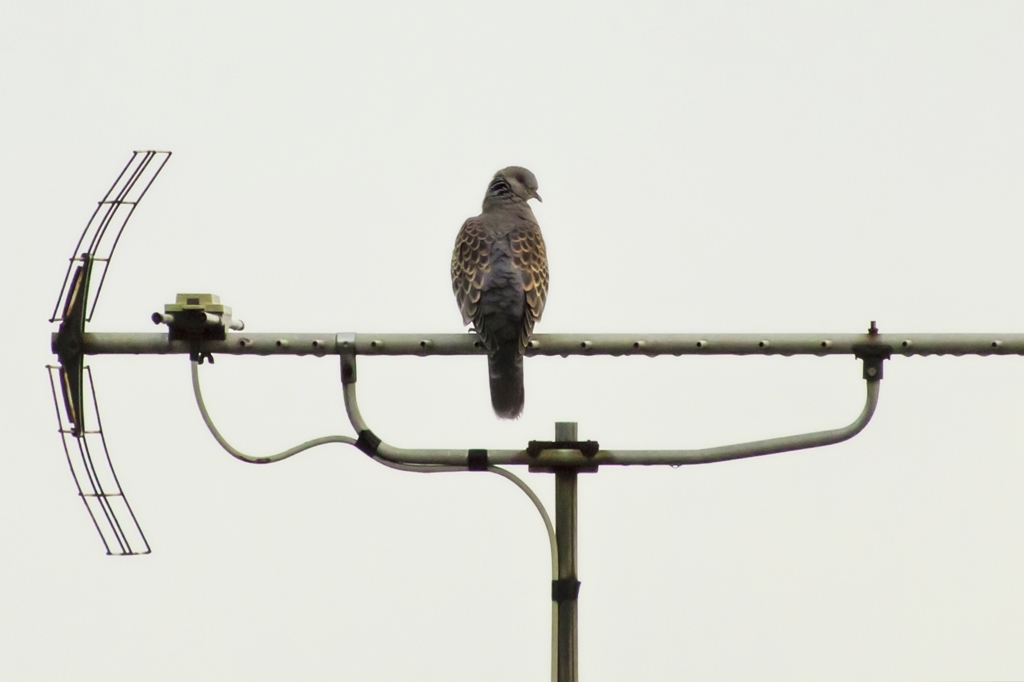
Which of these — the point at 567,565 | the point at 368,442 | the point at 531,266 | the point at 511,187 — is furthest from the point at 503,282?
the point at 567,565

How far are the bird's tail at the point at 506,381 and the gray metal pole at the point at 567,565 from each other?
2.64 ft

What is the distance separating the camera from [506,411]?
166 inches

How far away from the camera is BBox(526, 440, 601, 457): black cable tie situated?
3.34m

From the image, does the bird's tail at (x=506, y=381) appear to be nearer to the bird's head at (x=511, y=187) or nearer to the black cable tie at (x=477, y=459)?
the black cable tie at (x=477, y=459)

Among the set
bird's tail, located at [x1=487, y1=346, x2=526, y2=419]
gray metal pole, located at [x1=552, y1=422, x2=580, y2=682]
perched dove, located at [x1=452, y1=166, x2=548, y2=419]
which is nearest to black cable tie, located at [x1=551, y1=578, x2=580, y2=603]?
gray metal pole, located at [x1=552, y1=422, x2=580, y2=682]

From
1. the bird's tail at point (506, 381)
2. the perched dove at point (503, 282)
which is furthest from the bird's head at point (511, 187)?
the bird's tail at point (506, 381)

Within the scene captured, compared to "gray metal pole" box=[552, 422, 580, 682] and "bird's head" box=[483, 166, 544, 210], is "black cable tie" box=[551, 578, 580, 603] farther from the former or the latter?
"bird's head" box=[483, 166, 544, 210]

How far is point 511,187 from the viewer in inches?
222

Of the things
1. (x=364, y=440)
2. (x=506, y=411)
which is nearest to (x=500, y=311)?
(x=506, y=411)

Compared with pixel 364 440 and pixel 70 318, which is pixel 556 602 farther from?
pixel 70 318

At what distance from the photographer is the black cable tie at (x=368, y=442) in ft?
11.1

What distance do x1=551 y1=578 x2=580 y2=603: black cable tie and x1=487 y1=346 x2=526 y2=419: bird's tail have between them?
38.5 inches

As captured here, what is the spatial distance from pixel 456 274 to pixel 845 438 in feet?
6.08

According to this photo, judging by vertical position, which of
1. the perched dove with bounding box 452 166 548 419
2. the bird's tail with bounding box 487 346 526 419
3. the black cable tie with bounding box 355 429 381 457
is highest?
the perched dove with bounding box 452 166 548 419
